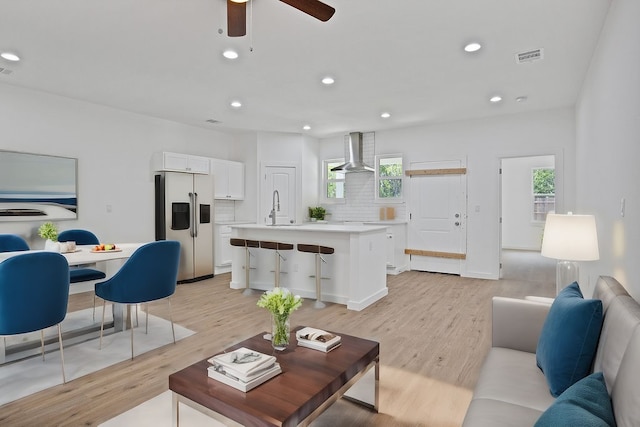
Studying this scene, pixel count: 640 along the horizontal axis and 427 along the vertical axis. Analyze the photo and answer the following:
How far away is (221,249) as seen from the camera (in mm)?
6746

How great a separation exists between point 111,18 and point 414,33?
8.45ft

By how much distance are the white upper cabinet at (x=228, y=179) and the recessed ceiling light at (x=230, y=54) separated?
3349 mm

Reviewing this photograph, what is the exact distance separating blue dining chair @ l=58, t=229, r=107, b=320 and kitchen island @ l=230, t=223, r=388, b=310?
74.8 inches

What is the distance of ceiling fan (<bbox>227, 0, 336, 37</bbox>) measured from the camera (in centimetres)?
216

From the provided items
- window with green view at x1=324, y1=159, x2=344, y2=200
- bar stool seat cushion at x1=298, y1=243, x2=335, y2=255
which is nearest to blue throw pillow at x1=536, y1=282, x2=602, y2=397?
bar stool seat cushion at x1=298, y1=243, x2=335, y2=255

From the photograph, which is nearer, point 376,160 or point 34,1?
point 34,1

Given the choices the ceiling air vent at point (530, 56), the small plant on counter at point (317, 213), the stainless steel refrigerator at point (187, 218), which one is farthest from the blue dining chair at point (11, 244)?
the ceiling air vent at point (530, 56)

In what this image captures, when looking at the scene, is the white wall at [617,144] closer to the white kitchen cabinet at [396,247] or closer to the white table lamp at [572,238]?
the white table lamp at [572,238]

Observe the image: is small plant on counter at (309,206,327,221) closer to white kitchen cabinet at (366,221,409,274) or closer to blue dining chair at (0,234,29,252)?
white kitchen cabinet at (366,221,409,274)

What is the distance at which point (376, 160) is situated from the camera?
7516 mm

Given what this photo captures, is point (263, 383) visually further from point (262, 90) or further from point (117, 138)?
point (117, 138)

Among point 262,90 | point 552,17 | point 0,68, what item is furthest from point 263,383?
point 0,68

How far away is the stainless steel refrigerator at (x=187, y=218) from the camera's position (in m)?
5.93

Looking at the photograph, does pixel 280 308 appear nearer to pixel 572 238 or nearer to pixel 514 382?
pixel 514 382
